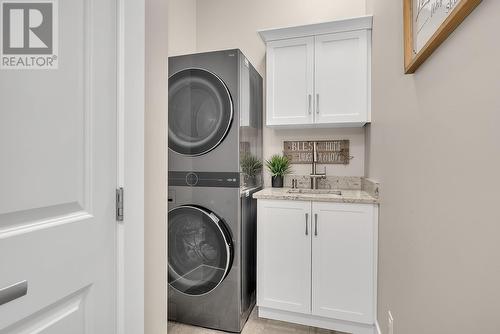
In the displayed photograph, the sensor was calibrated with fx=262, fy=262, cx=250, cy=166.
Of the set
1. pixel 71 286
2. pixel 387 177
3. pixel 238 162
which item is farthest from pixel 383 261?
pixel 71 286

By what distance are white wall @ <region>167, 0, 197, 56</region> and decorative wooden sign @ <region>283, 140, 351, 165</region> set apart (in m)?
1.42

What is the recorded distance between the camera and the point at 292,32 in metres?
2.19

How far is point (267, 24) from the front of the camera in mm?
2664

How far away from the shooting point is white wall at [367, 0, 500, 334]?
0.58m

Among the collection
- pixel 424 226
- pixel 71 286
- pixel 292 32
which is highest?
pixel 292 32

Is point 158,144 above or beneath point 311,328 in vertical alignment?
above

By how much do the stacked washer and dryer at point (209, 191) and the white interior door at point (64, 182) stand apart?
108 cm

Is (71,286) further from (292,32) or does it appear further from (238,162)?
(292,32)

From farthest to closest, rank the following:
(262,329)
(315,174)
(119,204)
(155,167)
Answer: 1. (315,174)
2. (262,329)
3. (155,167)
4. (119,204)

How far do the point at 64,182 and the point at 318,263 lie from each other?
5.54 ft

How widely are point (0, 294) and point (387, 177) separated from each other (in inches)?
65.4

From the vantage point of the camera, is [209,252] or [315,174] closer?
[209,252]

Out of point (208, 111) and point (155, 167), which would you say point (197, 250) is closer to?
point (208, 111)

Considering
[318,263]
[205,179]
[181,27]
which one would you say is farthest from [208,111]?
[318,263]
